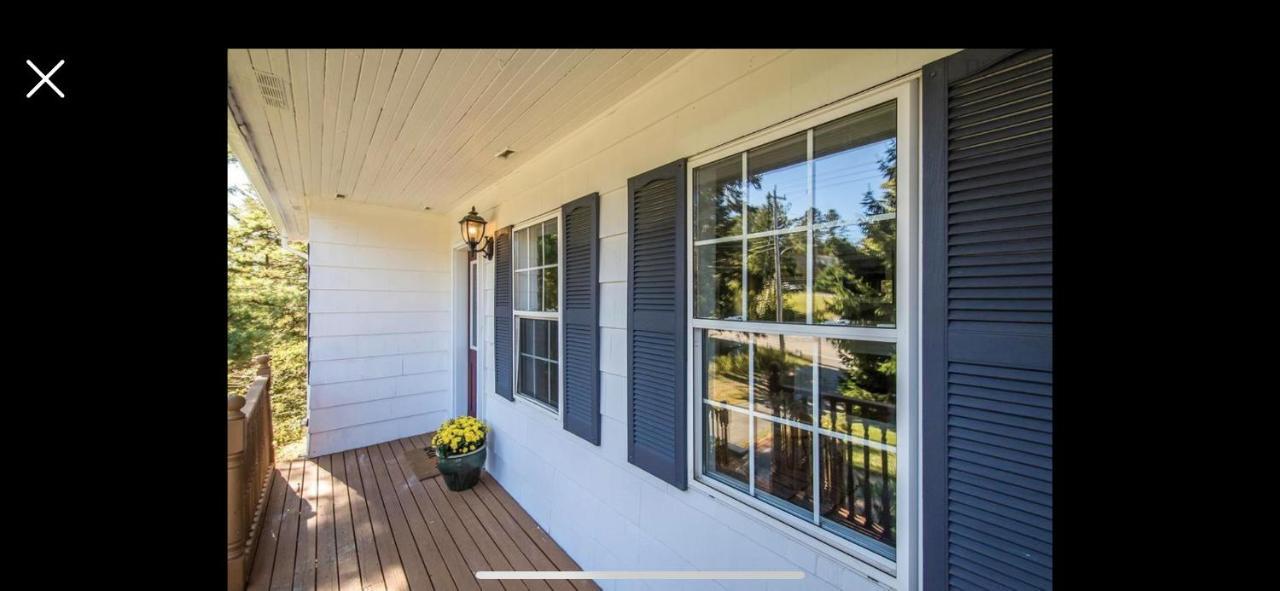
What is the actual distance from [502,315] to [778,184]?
96.2 inches

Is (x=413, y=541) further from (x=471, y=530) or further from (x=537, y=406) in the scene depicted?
(x=537, y=406)

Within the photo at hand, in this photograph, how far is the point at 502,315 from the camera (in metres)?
3.16

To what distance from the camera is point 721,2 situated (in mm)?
417

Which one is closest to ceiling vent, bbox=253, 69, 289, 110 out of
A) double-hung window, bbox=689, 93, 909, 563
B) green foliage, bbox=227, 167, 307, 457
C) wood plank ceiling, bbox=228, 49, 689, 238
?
wood plank ceiling, bbox=228, 49, 689, 238

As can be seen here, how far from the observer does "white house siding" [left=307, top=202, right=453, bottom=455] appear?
144 inches

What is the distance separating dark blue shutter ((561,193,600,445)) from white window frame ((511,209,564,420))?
0.03 meters

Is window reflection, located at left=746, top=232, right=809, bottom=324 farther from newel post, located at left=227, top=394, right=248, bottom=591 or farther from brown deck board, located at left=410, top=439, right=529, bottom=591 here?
newel post, located at left=227, top=394, right=248, bottom=591

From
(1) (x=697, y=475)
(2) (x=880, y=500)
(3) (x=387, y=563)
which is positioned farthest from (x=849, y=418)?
(3) (x=387, y=563)

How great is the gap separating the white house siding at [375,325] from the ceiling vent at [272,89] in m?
2.08

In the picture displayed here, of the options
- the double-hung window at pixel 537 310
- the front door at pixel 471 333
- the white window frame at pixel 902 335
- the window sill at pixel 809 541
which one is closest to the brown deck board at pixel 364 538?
the front door at pixel 471 333

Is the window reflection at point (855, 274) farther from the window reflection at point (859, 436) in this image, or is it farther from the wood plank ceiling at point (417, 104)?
the wood plank ceiling at point (417, 104)
